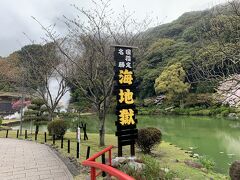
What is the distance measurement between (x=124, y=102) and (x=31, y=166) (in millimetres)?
3035

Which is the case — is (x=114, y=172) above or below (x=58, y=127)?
below

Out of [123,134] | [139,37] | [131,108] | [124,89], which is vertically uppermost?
[139,37]

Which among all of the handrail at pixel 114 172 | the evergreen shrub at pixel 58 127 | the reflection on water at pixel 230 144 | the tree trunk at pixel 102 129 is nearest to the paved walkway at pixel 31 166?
the tree trunk at pixel 102 129

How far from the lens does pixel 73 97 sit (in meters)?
40.9

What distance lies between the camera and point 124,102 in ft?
23.2

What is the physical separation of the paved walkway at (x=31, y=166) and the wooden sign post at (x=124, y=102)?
1.67 metres

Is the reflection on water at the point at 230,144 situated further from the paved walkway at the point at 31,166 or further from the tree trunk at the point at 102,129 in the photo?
the paved walkway at the point at 31,166

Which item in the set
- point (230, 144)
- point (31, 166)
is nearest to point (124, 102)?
point (31, 166)

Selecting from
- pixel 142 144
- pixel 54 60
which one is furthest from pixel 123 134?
pixel 54 60

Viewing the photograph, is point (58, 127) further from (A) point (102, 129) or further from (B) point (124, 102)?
(B) point (124, 102)

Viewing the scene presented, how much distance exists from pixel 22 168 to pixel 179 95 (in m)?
30.8

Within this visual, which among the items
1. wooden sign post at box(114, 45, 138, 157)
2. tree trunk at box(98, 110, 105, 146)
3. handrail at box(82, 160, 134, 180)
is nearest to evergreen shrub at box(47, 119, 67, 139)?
tree trunk at box(98, 110, 105, 146)

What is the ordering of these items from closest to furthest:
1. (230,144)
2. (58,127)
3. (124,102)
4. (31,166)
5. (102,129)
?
(124,102) < (31,166) < (102,129) < (58,127) < (230,144)

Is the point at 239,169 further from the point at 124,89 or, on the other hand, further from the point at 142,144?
the point at 142,144
